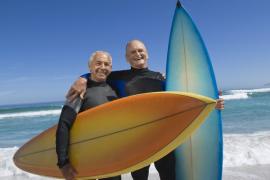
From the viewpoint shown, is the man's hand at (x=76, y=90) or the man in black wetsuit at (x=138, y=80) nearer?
the man's hand at (x=76, y=90)

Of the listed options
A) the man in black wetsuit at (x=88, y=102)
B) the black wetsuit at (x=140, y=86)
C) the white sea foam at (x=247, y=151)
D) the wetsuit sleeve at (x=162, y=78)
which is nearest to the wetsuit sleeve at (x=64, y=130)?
the man in black wetsuit at (x=88, y=102)

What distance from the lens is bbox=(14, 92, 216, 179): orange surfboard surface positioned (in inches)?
83.7

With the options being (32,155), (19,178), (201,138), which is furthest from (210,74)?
(19,178)

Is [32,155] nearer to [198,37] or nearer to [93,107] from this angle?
[93,107]

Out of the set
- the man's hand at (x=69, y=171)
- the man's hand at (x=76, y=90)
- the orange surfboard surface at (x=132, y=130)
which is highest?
the man's hand at (x=76, y=90)

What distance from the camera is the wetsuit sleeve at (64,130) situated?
6.84 feet

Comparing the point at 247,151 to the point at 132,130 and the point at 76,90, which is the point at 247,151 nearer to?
the point at 132,130

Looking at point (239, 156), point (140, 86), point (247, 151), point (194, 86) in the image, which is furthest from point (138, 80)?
point (247, 151)

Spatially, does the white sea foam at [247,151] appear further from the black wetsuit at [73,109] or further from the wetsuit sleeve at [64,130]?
the wetsuit sleeve at [64,130]

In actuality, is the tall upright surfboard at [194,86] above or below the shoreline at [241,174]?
above

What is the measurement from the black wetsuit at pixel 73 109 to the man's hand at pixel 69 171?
0.14 feet

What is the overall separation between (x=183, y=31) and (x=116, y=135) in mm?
1350

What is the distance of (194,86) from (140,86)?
66 centimetres

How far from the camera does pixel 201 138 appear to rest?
2.79m
